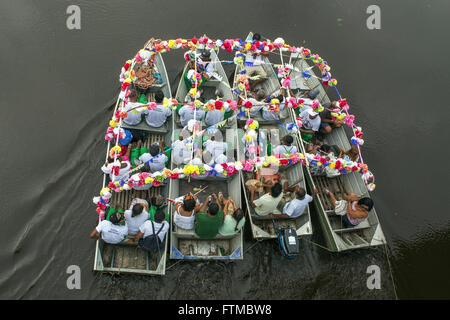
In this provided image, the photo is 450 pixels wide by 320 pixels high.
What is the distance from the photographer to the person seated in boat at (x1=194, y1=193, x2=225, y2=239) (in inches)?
281

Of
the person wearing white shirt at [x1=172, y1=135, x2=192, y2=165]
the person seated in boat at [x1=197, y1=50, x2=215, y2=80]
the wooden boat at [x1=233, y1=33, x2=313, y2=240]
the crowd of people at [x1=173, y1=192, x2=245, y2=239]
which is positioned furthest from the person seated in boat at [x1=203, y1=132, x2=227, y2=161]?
the person seated in boat at [x1=197, y1=50, x2=215, y2=80]

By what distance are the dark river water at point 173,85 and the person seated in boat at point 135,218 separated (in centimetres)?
166

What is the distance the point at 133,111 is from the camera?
883 centimetres

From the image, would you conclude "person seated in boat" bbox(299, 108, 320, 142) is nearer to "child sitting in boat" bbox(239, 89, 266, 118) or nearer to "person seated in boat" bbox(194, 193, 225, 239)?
"child sitting in boat" bbox(239, 89, 266, 118)

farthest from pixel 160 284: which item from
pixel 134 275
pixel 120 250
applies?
pixel 120 250

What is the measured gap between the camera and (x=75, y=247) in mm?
8508

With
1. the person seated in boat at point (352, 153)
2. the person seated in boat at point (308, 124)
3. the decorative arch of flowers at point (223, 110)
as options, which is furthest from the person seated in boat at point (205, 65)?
the person seated in boat at point (352, 153)

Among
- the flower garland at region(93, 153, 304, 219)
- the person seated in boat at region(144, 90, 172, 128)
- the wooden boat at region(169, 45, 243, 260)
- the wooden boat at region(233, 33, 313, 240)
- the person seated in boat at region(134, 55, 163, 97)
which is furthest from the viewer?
the person seated in boat at region(134, 55, 163, 97)

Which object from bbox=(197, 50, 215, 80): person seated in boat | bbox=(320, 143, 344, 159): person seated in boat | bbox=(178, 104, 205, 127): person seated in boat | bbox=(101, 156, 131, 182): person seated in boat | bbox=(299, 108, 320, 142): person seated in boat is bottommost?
bbox=(101, 156, 131, 182): person seated in boat

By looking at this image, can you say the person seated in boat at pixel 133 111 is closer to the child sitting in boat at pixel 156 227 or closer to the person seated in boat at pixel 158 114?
the person seated in boat at pixel 158 114

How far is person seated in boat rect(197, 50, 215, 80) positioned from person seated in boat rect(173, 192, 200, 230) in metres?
5.25

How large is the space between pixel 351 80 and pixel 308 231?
922cm
